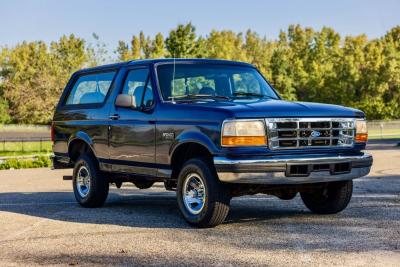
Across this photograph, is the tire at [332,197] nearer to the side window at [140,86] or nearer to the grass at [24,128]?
the side window at [140,86]

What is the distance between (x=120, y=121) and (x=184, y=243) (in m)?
2.91

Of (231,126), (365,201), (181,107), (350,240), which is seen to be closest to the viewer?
(350,240)

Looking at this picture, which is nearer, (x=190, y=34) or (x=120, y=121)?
(x=120, y=121)

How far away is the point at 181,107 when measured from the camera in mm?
8719

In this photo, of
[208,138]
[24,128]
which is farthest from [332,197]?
[24,128]

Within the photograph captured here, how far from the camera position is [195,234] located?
8.08m

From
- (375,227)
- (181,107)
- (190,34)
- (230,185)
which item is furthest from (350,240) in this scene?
(190,34)

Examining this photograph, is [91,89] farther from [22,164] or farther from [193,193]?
[22,164]

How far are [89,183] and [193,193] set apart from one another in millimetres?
2706

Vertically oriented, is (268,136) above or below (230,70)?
below

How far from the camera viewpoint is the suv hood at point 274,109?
318 inches

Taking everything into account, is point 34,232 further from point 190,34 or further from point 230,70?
point 190,34

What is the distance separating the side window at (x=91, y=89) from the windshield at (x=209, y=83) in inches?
55.3

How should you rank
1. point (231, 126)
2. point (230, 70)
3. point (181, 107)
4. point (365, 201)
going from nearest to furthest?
point (231, 126), point (181, 107), point (230, 70), point (365, 201)
